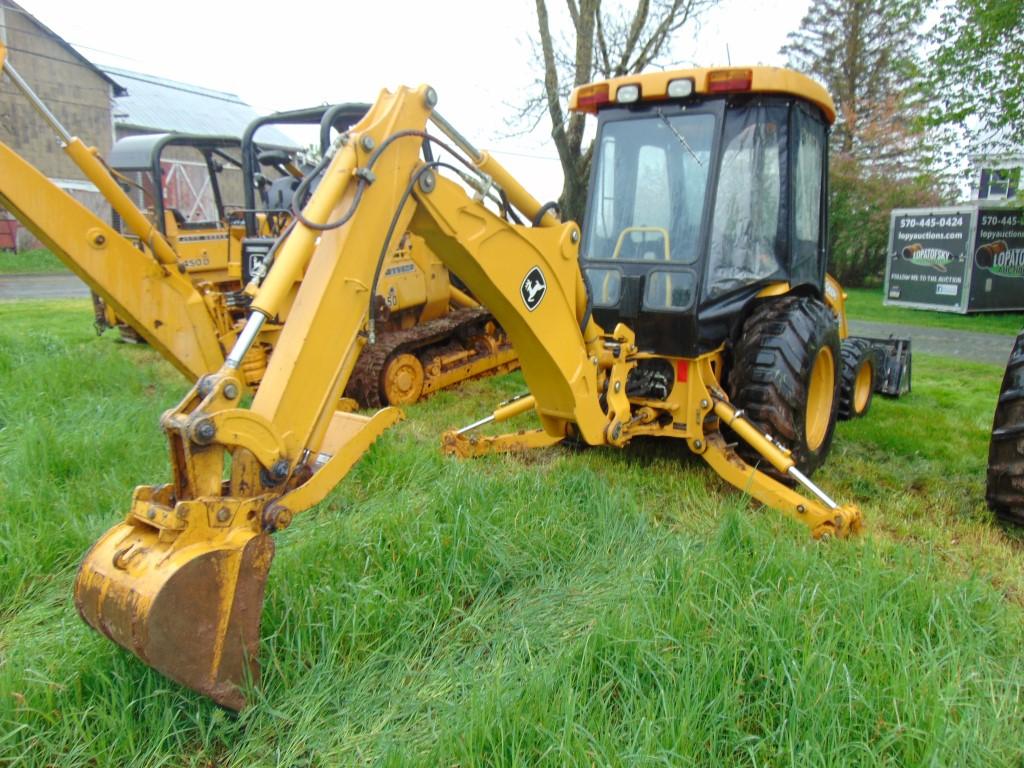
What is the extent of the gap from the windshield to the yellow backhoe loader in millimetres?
12

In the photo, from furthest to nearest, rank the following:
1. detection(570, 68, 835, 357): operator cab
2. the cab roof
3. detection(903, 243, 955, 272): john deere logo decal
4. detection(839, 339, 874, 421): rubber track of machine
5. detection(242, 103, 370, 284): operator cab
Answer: detection(903, 243, 955, 272): john deere logo decal < detection(242, 103, 370, 284): operator cab < detection(839, 339, 874, 421): rubber track of machine < detection(570, 68, 835, 357): operator cab < the cab roof

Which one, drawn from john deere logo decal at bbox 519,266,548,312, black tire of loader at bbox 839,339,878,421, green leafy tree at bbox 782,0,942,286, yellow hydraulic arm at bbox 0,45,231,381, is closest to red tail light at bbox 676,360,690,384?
john deere logo decal at bbox 519,266,548,312

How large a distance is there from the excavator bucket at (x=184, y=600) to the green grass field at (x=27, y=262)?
20743 mm

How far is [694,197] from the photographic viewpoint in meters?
4.15

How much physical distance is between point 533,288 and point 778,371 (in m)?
1.43

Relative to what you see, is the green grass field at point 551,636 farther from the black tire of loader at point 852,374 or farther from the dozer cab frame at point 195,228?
the dozer cab frame at point 195,228

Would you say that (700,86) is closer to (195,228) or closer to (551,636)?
(551,636)

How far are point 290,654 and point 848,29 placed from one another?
90.7ft

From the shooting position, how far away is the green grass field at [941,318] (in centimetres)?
1320

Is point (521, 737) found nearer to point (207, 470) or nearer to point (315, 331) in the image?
point (207, 470)

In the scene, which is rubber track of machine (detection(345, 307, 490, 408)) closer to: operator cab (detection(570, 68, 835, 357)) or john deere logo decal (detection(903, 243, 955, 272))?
operator cab (detection(570, 68, 835, 357))

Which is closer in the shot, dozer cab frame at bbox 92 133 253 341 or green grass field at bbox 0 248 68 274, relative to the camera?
dozer cab frame at bbox 92 133 253 341

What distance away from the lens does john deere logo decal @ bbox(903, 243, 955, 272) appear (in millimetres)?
15141

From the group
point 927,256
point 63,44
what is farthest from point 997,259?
point 63,44
